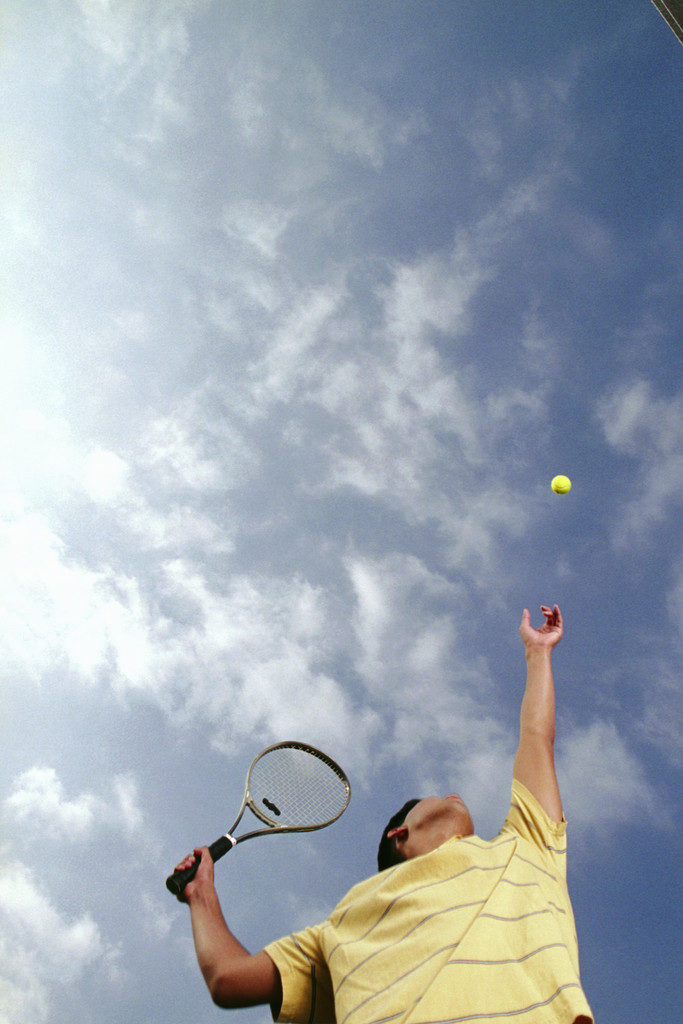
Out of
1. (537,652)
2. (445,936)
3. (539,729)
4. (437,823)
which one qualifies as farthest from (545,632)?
(445,936)

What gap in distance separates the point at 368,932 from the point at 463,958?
682mm

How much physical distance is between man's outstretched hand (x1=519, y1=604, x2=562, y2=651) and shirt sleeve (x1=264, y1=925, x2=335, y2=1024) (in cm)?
251

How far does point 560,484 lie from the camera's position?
30.6ft

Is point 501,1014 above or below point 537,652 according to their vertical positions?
below

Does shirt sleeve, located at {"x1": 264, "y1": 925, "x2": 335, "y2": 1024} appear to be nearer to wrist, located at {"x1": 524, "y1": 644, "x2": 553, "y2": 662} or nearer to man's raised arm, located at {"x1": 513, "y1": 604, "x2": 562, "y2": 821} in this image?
man's raised arm, located at {"x1": 513, "y1": 604, "x2": 562, "y2": 821}

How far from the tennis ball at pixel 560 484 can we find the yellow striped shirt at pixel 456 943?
580 cm

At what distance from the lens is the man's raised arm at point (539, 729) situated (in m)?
4.06

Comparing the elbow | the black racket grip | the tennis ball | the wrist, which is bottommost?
the elbow

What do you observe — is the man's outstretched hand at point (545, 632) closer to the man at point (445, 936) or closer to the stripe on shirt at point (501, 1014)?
the man at point (445, 936)

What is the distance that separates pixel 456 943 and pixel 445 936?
7 cm

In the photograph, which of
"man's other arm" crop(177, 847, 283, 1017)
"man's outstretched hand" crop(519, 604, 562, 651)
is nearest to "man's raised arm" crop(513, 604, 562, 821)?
"man's outstretched hand" crop(519, 604, 562, 651)

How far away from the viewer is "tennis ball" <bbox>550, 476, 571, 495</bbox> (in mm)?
9234

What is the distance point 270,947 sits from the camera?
152 inches

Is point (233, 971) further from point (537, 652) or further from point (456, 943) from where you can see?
point (537, 652)
